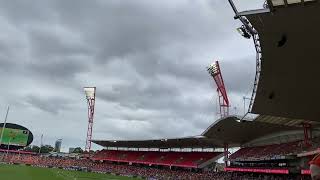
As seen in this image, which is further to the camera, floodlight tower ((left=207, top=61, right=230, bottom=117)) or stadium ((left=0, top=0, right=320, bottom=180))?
floodlight tower ((left=207, top=61, right=230, bottom=117))

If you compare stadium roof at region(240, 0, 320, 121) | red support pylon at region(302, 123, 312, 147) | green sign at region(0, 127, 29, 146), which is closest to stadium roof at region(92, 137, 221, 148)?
red support pylon at region(302, 123, 312, 147)

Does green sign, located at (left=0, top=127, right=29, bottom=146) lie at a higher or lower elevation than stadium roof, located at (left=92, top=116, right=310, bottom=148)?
higher

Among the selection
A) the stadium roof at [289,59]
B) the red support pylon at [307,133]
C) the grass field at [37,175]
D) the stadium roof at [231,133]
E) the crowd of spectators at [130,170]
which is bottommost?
the grass field at [37,175]

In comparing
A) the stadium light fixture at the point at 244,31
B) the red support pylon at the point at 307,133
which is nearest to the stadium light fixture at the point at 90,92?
the red support pylon at the point at 307,133

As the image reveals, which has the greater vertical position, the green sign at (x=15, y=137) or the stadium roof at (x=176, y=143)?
the green sign at (x=15, y=137)

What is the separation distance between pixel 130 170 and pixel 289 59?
71638 mm

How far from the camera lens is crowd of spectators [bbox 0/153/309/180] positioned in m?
64.8

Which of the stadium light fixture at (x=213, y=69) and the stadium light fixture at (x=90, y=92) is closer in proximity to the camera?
the stadium light fixture at (x=213, y=69)

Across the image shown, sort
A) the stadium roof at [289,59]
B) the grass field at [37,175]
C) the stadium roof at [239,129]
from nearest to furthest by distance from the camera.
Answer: the stadium roof at [289,59] → the stadium roof at [239,129] → the grass field at [37,175]

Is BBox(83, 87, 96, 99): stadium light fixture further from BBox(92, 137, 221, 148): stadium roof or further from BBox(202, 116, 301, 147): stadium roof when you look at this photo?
BBox(202, 116, 301, 147): stadium roof

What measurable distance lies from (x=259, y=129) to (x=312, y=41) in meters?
38.8

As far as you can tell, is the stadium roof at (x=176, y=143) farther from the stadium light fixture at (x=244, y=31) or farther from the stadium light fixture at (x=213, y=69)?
the stadium light fixture at (x=244, y=31)

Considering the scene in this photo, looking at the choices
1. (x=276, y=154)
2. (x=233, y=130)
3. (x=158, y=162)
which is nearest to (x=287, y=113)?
(x=276, y=154)

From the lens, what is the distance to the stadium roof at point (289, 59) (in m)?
18.3
